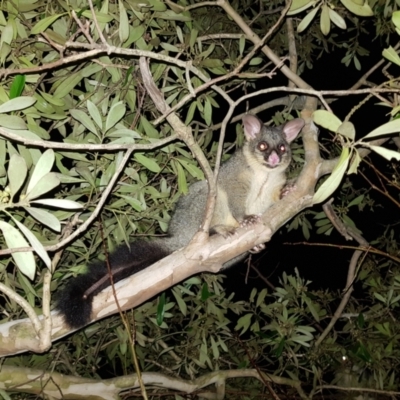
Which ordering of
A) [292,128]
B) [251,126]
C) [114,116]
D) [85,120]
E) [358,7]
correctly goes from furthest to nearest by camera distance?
[251,126] < [292,128] < [85,120] < [114,116] < [358,7]

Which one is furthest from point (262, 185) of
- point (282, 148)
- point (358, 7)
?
point (358, 7)

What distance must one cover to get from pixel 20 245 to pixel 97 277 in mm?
1528

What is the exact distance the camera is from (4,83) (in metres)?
2.93

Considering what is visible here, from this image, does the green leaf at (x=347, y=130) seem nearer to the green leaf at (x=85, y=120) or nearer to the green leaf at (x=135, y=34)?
Answer: the green leaf at (x=85, y=120)

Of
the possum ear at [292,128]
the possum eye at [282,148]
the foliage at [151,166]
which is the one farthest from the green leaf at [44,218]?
the possum eye at [282,148]

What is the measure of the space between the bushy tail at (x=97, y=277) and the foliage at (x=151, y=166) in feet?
0.46

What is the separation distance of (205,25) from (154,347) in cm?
300

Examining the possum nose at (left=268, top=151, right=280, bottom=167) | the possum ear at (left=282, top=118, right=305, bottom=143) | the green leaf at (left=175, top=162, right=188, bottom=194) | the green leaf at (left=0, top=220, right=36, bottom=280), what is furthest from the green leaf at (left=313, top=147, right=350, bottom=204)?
the possum nose at (left=268, top=151, right=280, bottom=167)

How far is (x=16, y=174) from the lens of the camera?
6.32 feet

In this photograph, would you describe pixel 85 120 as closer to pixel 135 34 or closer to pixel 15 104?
pixel 135 34

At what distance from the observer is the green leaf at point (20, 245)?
6.00 feet

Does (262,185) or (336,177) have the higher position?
(336,177)

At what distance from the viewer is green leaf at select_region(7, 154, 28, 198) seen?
75.3 inches

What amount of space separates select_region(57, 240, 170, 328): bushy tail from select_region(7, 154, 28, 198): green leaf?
138 cm
